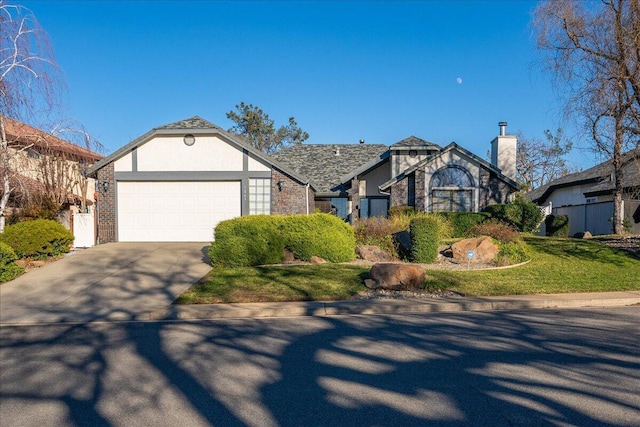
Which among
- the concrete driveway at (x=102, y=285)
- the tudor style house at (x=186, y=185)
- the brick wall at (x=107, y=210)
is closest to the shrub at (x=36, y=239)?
the concrete driveway at (x=102, y=285)

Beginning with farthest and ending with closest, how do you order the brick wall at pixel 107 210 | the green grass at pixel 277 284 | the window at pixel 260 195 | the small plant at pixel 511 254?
the window at pixel 260 195, the brick wall at pixel 107 210, the small plant at pixel 511 254, the green grass at pixel 277 284

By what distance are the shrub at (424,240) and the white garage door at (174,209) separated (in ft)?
26.3

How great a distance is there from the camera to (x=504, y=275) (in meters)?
12.1

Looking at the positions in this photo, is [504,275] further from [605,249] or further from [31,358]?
[31,358]

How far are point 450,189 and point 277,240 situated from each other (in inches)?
483

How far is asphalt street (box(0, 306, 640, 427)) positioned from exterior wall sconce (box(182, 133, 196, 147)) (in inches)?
466

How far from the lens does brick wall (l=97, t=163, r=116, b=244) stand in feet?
61.2

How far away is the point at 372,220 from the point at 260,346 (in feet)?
34.8

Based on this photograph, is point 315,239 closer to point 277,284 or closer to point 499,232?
point 277,284

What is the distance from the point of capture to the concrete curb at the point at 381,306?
8.91 metres

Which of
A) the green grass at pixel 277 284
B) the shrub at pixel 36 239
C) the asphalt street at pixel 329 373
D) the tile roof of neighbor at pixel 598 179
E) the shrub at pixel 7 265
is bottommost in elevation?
the asphalt street at pixel 329 373

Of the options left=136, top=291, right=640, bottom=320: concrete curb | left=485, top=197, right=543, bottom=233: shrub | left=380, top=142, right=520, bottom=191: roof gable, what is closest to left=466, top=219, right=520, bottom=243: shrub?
left=485, top=197, right=543, bottom=233: shrub

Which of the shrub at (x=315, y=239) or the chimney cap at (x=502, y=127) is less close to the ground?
the chimney cap at (x=502, y=127)

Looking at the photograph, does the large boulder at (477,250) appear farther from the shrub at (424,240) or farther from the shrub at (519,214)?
the shrub at (519,214)
